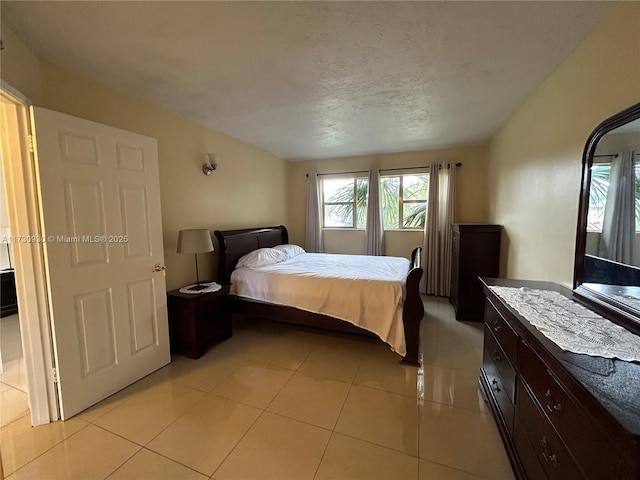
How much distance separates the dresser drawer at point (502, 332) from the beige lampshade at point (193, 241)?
2.55 metres

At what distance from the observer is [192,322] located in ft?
8.54

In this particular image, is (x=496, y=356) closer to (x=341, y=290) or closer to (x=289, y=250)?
(x=341, y=290)

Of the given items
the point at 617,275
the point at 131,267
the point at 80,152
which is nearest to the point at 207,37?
the point at 80,152

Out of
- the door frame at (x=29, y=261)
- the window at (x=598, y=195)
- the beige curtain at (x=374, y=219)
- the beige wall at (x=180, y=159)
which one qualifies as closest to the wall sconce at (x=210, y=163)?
the beige wall at (x=180, y=159)

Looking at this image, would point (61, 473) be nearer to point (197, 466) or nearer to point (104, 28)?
point (197, 466)

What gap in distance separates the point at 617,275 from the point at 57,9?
11.1ft

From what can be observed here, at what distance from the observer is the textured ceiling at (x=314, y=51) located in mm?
1459

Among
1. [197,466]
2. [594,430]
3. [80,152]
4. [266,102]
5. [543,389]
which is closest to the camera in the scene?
[594,430]

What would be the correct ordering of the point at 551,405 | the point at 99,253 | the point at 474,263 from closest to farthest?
1. the point at 551,405
2. the point at 99,253
3. the point at 474,263

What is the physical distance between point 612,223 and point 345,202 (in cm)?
392

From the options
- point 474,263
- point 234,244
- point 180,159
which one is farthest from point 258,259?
point 474,263

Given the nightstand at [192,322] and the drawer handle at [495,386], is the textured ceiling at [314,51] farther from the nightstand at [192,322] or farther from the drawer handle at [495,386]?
the drawer handle at [495,386]

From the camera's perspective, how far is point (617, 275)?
1438mm

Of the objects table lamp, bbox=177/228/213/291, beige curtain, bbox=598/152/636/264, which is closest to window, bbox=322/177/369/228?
table lamp, bbox=177/228/213/291
